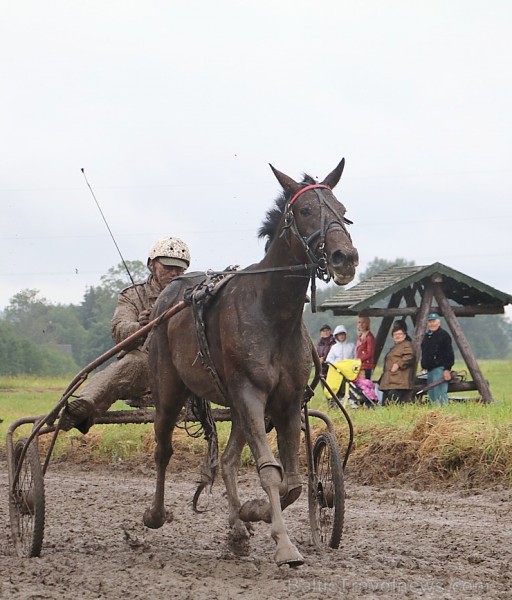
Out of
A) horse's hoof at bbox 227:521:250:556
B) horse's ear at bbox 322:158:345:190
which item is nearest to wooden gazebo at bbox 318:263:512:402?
horse's hoof at bbox 227:521:250:556

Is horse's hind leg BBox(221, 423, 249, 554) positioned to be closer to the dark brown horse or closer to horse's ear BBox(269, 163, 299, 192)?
the dark brown horse

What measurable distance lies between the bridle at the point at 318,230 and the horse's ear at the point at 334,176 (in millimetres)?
81

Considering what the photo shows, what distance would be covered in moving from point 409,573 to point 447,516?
8.54ft

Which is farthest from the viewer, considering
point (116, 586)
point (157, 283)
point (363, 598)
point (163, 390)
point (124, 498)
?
point (124, 498)

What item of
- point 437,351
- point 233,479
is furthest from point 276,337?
point 437,351

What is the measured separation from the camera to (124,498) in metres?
9.30

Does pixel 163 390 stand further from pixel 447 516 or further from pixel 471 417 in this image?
pixel 471 417

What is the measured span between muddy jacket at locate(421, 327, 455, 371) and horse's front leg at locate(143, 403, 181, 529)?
7.05 m

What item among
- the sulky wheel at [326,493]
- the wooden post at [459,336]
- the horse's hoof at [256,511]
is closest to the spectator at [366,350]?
the wooden post at [459,336]

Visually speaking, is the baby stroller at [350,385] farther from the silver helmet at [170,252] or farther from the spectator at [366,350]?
the silver helmet at [170,252]

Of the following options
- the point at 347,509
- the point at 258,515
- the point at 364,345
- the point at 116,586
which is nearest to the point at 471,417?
the point at 347,509

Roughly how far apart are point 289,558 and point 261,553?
1214 mm

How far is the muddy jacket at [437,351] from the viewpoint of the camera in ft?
45.5

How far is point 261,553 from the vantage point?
6629mm
